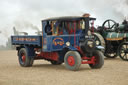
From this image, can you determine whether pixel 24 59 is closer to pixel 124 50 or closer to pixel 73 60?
pixel 73 60

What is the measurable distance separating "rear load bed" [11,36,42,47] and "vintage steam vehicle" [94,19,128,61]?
493 centimetres

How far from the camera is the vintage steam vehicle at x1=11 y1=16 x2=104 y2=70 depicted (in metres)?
10.3

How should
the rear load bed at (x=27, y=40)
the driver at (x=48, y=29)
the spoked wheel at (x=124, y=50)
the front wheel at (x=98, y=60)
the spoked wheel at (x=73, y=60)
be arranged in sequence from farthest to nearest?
the spoked wheel at (x=124, y=50), the rear load bed at (x=27, y=40), the driver at (x=48, y=29), the front wheel at (x=98, y=60), the spoked wheel at (x=73, y=60)

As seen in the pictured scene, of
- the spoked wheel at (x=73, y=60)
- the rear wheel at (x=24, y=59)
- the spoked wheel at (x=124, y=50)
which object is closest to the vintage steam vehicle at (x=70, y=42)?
the spoked wheel at (x=73, y=60)

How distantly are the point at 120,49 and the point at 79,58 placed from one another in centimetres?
552

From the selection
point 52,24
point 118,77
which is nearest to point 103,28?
point 52,24

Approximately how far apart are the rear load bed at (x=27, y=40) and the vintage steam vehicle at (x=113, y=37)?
493cm

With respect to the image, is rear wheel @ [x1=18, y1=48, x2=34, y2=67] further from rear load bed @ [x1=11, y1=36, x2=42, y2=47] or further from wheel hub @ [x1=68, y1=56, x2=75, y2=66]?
wheel hub @ [x1=68, y1=56, x2=75, y2=66]

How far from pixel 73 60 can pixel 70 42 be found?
74cm

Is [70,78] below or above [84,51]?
below

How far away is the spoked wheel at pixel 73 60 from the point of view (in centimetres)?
993

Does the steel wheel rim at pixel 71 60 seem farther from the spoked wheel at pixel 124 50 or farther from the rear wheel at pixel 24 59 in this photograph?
the spoked wheel at pixel 124 50

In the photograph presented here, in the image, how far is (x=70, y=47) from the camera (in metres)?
10.4

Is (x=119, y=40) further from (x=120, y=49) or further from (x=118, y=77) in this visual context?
(x=118, y=77)
